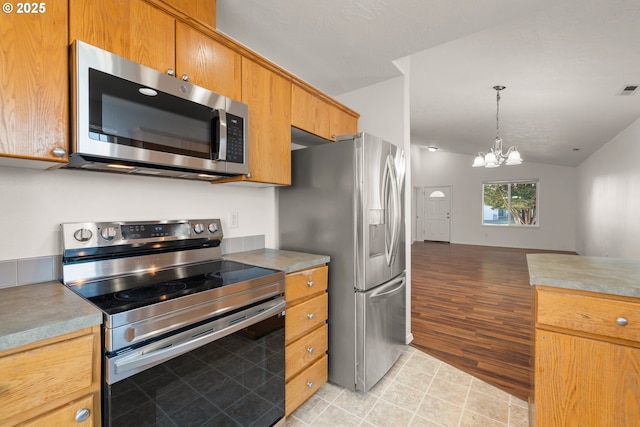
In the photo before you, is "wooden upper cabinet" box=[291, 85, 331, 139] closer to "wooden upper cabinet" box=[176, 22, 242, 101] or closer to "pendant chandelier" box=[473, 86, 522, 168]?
"wooden upper cabinet" box=[176, 22, 242, 101]

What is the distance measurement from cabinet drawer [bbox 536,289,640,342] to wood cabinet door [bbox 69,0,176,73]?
2068 millimetres

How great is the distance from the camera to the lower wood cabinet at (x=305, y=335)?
165cm

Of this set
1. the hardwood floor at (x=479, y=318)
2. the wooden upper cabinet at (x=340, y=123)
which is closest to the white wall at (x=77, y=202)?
the wooden upper cabinet at (x=340, y=123)

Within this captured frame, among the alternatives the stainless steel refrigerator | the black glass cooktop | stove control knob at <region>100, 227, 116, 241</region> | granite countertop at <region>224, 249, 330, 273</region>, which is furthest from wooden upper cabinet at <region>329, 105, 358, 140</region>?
stove control knob at <region>100, 227, 116, 241</region>

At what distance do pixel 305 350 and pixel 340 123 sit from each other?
72.0 inches

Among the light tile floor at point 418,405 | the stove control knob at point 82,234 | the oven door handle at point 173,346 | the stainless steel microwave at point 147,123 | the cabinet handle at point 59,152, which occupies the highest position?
the stainless steel microwave at point 147,123

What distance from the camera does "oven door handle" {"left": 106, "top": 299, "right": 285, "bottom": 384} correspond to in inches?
36.4

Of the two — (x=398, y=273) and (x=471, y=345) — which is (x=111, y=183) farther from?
(x=471, y=345)

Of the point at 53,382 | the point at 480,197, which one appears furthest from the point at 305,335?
the point at 480,197

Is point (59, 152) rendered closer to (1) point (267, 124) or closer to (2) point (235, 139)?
(2) point (235, 139)

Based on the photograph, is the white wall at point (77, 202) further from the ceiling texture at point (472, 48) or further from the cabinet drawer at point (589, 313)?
the cabinet drawer at point (589, 313)

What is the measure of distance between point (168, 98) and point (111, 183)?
554 mm

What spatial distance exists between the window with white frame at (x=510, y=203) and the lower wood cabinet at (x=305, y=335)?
8746 millimetres

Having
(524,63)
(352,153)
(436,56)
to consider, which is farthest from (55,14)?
(524,63)
